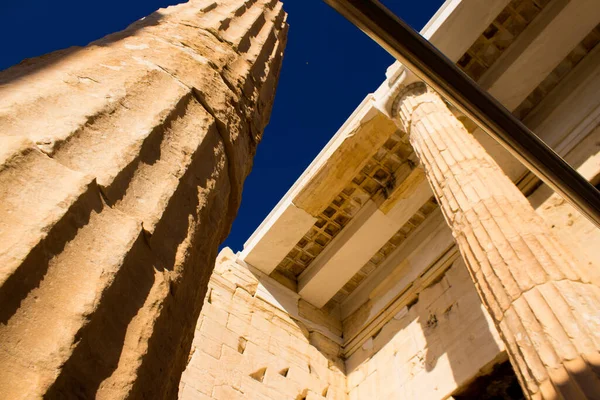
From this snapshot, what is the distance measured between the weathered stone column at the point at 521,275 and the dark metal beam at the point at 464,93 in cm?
140

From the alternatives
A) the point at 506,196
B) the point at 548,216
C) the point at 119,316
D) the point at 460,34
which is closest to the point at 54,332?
the point at 119,316

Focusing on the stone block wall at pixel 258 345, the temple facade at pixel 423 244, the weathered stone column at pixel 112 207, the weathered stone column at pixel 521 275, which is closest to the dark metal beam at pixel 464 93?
the weathered stone column at pixel 112 207

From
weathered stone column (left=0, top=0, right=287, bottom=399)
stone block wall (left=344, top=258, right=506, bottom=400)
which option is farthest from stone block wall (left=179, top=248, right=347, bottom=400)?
weathered stone column (left=0, top=0, right=287, bottom=399)

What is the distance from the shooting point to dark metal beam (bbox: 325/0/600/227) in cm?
169

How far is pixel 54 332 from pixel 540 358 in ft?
10.6

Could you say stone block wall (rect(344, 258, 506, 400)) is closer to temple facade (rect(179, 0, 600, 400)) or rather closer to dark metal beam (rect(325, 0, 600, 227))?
temple facade (rect(179, 0, 600, 400))

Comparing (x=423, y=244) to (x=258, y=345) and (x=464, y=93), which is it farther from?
(x=464, y=93)

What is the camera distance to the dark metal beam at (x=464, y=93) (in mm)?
1688

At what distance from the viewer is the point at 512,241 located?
4.58 meters

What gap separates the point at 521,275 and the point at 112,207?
3.48m

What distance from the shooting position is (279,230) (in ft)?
32.8

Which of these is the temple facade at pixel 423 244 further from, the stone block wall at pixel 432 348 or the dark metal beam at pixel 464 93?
the dark metal beam at pixel 464 93

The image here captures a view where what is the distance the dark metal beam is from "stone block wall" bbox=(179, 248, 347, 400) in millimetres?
5669

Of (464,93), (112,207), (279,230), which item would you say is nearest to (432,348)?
(279,230)
